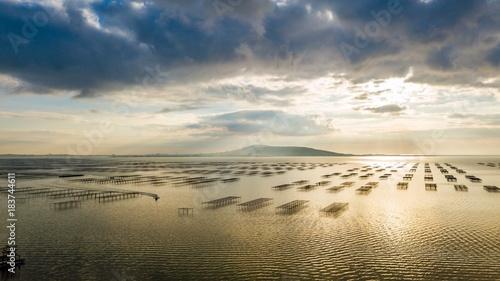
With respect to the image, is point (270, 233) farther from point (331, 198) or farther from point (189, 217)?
point (331, 198)

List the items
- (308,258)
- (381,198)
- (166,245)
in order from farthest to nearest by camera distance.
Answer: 1. (381,198)
2. (166,245)
3. (308,258)

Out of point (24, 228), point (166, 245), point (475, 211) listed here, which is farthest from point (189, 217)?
point (475, 211)

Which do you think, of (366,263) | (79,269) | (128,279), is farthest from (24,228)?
(366,263)

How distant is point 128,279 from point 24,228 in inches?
1052

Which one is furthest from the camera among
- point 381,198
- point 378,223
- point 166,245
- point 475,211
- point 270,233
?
point 381,198

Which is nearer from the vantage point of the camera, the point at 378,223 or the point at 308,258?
the point at 308,258

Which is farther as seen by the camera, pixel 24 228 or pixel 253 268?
pixel 24 228

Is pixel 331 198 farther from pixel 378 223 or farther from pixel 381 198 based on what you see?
pixel 378 223

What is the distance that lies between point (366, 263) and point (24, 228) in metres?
43.9

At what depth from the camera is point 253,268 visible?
30438 mm

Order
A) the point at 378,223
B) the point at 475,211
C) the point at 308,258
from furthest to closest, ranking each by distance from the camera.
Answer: the point at 475,211, the point at 378,223, the point at 308,258

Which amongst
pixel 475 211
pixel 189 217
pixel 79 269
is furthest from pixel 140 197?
pixel 475 211

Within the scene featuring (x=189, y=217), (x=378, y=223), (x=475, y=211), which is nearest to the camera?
(x=378, y=223)

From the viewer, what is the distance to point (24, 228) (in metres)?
45.3
